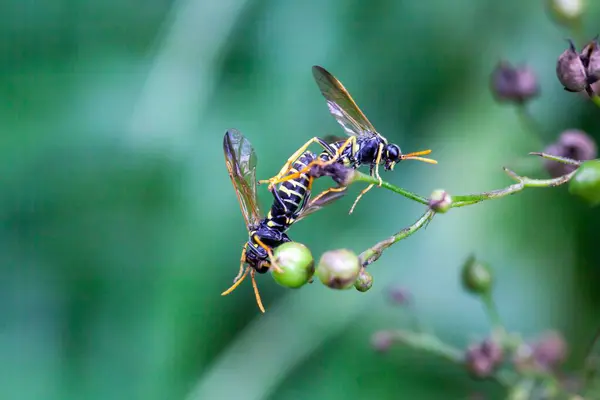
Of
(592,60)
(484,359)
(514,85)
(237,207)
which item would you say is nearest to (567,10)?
(514,85)

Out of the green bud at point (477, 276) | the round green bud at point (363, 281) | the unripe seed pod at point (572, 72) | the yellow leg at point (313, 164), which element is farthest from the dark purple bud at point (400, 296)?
the unripe seed pod at point (572, 72)

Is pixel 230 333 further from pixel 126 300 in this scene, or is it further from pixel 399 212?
pixel 399 212

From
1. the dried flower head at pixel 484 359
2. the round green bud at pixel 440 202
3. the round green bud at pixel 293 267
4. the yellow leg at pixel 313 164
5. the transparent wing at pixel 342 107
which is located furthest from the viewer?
the dried flower head at pixel 484 359

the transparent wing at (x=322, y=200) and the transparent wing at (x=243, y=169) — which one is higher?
the transparent wing at (x=243, y=169)

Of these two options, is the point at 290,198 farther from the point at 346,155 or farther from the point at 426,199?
the point at 426,199

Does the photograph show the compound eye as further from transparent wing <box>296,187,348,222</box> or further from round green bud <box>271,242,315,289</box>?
round green bud <box>271,242,315,289</box>

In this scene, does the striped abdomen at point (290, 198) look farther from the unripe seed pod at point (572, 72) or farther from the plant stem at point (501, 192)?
the unripe seed pod at point (572, 72)

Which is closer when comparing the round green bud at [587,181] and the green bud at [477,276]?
the round green bud at [587,181]

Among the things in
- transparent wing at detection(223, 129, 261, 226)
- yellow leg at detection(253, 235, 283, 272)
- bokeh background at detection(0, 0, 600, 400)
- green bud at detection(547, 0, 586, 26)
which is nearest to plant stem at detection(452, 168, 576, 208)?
yellow leg at detection(253, 235, 283, 272)
